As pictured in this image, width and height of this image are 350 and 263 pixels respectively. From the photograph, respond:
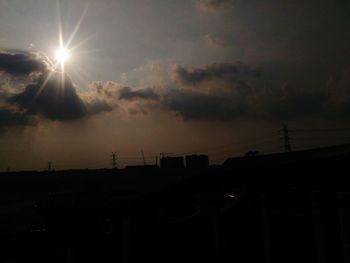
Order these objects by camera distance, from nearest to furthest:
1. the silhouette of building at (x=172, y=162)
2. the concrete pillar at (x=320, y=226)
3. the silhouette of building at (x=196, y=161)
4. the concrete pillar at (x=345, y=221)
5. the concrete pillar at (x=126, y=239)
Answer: the concrete pillar at (x=345, y=221)
the concrete pillar at (x=320, y=226)
the concrete pillar at (x=126, y=239)
the silhouette of building at (x=196, y=161)
the silhouette of building at (x=172, y=162)

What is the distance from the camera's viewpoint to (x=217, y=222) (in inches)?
267

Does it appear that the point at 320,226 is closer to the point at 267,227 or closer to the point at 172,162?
the point at 267,227

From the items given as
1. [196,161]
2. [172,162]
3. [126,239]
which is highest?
[172,162]

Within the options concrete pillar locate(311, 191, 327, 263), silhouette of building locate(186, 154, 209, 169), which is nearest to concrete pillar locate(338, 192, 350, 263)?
concrete pillar locate(311, 191, 327, 263)

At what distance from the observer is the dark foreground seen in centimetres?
402

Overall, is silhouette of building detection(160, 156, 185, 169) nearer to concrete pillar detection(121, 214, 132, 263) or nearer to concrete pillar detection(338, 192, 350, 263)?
concrete pillar detection(121, 214, 132, 263)

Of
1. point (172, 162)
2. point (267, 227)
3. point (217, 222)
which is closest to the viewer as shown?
point (267, 227)

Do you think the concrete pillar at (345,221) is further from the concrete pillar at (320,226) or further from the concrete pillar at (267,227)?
the concrete pillar at (267,227)

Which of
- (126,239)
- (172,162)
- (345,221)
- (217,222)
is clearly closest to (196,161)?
(172,162)

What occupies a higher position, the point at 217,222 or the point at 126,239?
the point at 217,222

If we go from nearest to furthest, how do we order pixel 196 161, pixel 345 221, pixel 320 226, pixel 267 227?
pixel 345 221, pixel 320 226, pixel 267 227, pixel 196 161

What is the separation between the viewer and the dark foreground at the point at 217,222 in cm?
402

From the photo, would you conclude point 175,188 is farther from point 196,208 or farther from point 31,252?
point 196,208

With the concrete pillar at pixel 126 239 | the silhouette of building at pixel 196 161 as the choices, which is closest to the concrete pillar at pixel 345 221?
the concrete pillar at pixel 126 239
